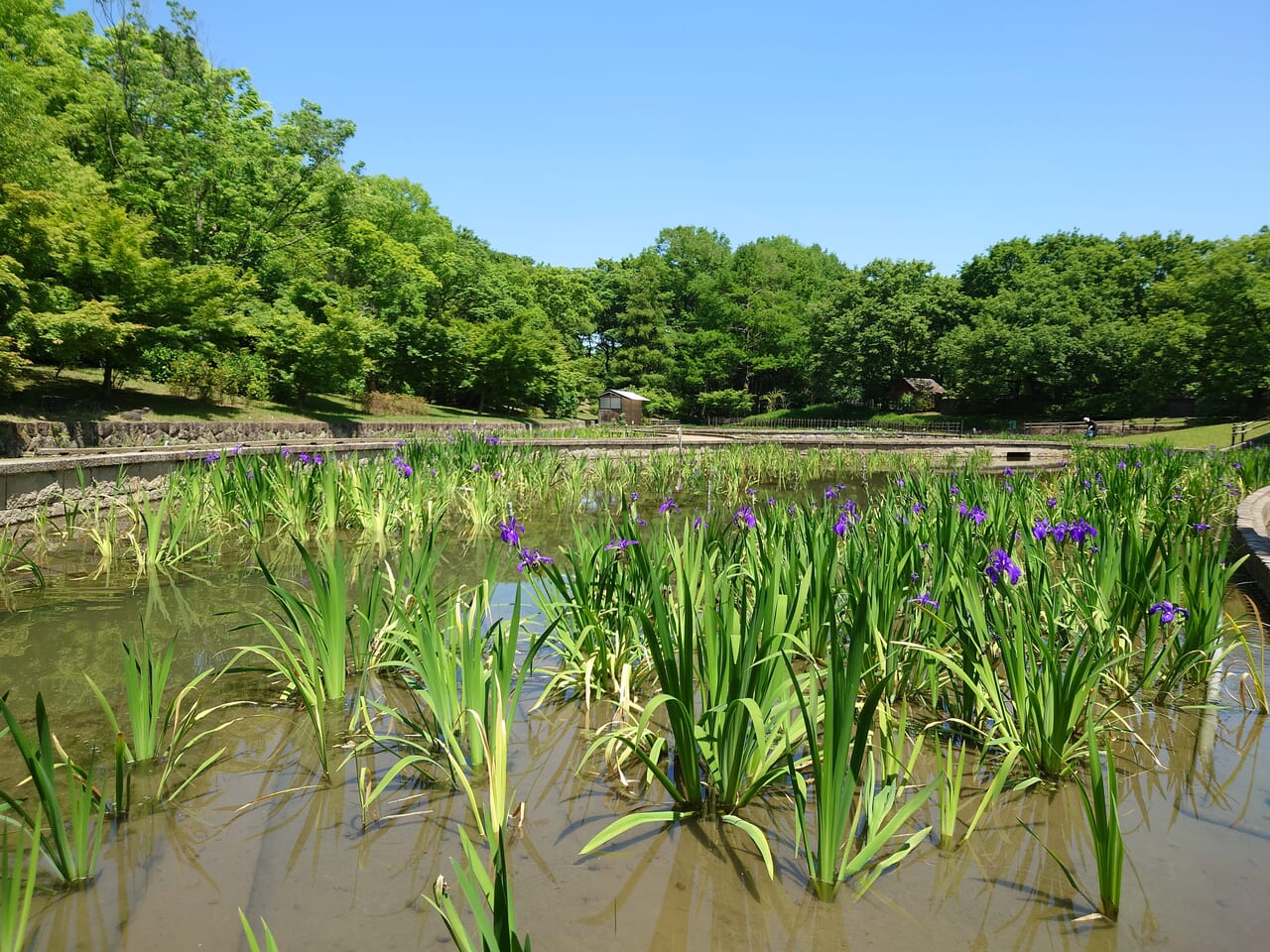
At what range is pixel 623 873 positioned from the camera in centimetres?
208

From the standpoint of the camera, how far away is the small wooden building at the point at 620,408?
38.2m

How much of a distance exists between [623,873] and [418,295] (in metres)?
31.0

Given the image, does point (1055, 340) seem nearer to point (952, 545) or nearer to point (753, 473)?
point (753, 473)

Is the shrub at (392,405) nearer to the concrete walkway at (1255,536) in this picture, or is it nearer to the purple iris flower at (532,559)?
the concrete walkway at (1255,536)

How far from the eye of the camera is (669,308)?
54.6 metres

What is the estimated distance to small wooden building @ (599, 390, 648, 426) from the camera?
125ft

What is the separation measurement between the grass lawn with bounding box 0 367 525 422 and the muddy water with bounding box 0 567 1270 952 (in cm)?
1485

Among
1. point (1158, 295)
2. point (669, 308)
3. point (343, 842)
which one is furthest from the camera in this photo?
point (669, 308)

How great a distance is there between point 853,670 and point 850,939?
2.06ft

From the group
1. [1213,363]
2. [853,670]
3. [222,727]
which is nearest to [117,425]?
[222,727]

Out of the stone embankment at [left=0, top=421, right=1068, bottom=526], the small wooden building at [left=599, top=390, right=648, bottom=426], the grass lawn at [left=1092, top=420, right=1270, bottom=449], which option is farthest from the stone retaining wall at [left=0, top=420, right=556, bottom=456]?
the grass lawn at [left=1092, top=420, right=1270, bottom=449]

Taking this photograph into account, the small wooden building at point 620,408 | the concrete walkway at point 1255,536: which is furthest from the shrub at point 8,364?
the small wooden building at point 620,408

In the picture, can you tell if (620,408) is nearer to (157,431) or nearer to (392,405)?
(392,405)

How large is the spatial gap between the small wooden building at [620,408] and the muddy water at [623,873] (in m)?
35.6
